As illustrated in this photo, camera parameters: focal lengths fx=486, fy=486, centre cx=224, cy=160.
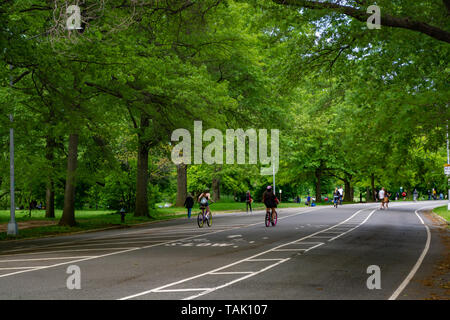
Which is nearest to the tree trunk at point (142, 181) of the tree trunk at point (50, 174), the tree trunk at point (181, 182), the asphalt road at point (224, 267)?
the tree trunk at point (50, 174)

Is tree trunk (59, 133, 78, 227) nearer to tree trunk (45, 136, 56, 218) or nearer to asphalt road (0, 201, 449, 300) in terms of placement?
tree trunk (45, 136, 56, 218)

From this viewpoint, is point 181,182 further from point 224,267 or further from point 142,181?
point 224,267

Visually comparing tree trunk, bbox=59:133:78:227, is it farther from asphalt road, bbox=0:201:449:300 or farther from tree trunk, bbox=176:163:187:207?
tree trunk, bbox=176:163:187:207

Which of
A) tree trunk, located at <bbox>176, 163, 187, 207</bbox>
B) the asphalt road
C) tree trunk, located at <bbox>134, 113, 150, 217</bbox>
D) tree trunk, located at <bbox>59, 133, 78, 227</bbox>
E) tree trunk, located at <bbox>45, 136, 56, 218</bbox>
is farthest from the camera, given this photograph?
tree trunk, located at <bbox>176, 163, 187, 207</bbox>

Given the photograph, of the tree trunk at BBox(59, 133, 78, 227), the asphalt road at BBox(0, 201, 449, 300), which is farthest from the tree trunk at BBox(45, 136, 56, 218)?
the asphalt road at BBox(0, 201, 449, 300)

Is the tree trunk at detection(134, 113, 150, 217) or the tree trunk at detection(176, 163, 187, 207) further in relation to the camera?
the tree trunk at detection(176, 163, 187, 207)

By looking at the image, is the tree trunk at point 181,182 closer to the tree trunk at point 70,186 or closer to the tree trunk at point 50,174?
the tree trunk at point 50,174

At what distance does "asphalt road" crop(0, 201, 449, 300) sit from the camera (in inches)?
322

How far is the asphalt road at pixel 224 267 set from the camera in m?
8.18

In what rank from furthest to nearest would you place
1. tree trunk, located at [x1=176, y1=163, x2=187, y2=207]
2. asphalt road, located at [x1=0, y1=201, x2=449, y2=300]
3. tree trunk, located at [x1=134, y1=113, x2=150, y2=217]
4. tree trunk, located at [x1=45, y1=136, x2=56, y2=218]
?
1. tree trunk, located at [x1=176, y1=163, x2=187, y2=207]
2. tree trunk, located at [x1=134, y1=113, x2=150, y2=217]
3. tree trunk, located at [x1=45, y1=136, x2=56, y2=218]
4. asphalt road, located at [x1=0, y1=201, x2=449, y2=300]

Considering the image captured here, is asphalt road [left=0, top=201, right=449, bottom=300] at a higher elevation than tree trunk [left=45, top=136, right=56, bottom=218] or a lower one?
lower

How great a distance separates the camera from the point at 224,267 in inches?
428

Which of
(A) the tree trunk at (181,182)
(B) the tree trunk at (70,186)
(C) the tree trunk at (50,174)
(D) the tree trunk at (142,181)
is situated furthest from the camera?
(A) the tree trunk at (181,182)

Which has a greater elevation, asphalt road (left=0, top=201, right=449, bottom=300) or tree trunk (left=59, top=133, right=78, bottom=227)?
tree trunk (left=59, top=133, right=78, bottom=227)
